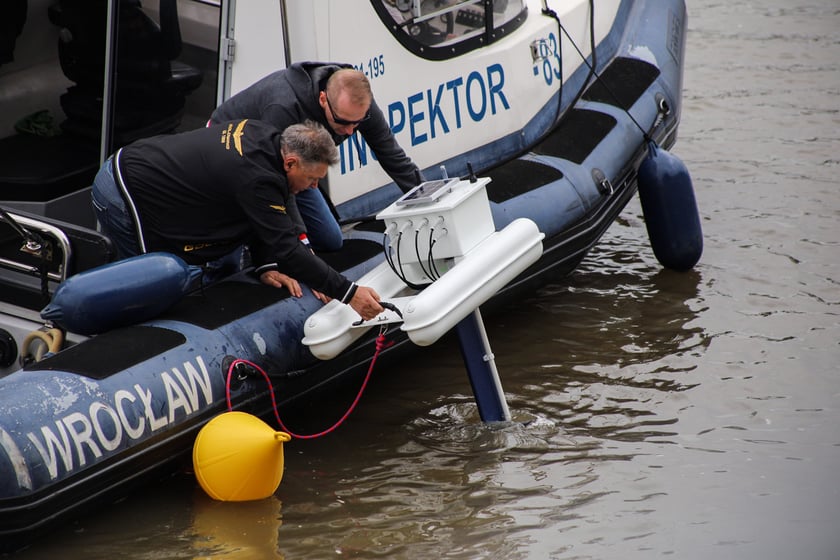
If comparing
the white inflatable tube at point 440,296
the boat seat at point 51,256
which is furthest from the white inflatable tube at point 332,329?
the boat seat at point 51,256

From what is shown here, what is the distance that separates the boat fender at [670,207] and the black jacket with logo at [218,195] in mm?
2411

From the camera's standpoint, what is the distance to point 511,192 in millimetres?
5566

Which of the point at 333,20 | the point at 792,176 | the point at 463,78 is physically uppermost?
the point at 333,20

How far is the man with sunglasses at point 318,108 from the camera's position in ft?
14.6

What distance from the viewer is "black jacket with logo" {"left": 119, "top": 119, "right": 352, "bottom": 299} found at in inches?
166

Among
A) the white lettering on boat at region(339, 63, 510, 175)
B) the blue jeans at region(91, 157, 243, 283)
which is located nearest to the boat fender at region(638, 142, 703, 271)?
the white lettering on boat at region(339, 63, 510, 175)

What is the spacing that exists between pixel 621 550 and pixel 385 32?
2.61 m

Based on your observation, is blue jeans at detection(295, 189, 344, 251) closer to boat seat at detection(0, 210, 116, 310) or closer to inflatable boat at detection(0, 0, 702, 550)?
inflatable boat at detection(0, 0, 702, 550)

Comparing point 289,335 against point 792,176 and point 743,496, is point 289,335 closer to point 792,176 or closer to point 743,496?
point 743,496

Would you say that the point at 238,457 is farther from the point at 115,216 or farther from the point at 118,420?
the point at 115,216

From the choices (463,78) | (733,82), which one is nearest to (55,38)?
(463,78)

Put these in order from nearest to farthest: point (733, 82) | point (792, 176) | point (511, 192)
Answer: point (511, 192)
point (792, 176)
point (733, 82)

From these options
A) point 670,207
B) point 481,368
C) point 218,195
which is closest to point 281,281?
point 218,195

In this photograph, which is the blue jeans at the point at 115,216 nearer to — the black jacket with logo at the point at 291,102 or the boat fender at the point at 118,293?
the boat fender at the point at 118,293
